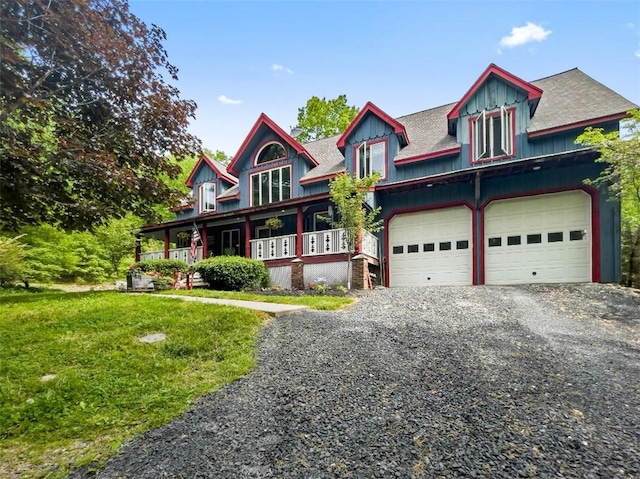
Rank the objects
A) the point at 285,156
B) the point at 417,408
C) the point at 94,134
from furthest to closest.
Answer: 1. the point at 285,156
2. the point at 94,134
3. the point at 417,408

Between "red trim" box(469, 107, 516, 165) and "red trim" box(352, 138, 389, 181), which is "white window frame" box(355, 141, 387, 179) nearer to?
"red trim" box(352, 138, 389, 181)

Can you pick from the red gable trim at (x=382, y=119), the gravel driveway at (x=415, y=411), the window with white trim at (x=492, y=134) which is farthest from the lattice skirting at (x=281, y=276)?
the window with white trim at (x=492, y=134)

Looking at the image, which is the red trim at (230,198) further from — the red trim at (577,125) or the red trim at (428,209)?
the red trim at (577,125)

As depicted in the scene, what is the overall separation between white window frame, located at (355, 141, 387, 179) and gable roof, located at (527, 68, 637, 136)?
4.96 meters

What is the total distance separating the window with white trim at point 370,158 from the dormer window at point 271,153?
12.5ft

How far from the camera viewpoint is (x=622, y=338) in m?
5.33

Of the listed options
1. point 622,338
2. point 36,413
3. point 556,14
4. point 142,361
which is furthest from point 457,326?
point 556,14

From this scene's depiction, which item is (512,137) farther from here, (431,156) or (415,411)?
(415,411)

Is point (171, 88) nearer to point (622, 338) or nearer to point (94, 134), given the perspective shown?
point (94, 134)

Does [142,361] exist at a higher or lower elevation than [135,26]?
lower

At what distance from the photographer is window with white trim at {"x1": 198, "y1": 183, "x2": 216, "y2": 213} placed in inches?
730

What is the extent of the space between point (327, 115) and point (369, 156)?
1247cm

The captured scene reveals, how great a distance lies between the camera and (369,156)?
1417 centimetres

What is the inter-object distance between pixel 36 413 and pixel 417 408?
3398 millimetres
